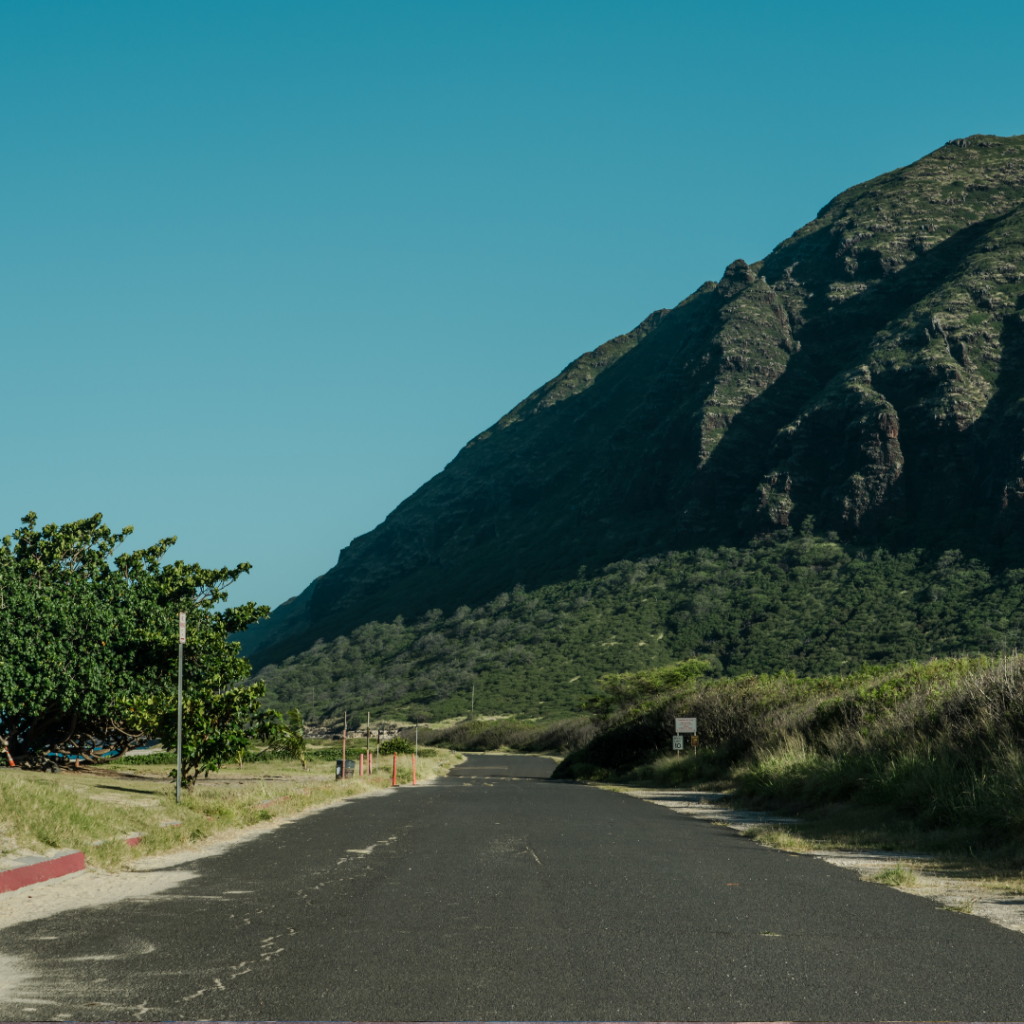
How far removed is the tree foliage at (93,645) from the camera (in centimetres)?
2930

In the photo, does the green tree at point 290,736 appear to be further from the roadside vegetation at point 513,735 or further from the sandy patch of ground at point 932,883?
the roadside vegetation at point 513,735

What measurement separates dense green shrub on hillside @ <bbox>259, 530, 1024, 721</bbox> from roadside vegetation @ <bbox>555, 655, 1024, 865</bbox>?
43.8 m

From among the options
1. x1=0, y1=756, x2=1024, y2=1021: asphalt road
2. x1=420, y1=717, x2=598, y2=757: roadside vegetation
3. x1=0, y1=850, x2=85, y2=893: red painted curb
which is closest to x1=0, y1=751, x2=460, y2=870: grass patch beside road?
x1=0, y1=850, x2=85, y2=893: red painted curb

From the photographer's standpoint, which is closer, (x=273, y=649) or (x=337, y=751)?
(x=337, y=751)

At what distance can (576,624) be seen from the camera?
381 ft

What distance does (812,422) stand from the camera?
12650 centimetres

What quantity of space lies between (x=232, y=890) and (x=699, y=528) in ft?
398

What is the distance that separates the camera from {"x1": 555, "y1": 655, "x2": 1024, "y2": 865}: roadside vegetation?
15.0m

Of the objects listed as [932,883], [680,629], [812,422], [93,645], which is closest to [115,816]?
[932,883]

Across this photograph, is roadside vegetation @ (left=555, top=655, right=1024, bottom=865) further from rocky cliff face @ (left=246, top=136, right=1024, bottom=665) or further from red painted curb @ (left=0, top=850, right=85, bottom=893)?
rocky cliff face @ (left=246, top=136, right=1024, bottom=665)

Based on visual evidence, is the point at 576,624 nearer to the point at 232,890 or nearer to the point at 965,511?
the point at 965,511

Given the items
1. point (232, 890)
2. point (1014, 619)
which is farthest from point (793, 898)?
point (1014, 619)

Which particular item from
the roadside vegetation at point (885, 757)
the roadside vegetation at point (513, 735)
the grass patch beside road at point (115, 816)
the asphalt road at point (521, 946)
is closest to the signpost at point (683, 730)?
the roadside vegetation at point (885, 757)

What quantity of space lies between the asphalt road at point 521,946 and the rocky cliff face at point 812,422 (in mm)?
97783
